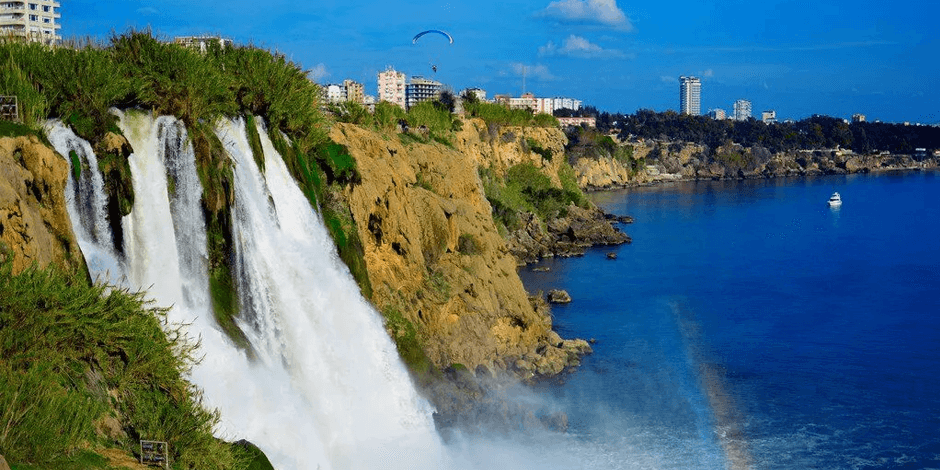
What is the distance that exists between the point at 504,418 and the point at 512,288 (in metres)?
7.43

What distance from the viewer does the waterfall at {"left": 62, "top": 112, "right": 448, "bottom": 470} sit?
1589 centimetres

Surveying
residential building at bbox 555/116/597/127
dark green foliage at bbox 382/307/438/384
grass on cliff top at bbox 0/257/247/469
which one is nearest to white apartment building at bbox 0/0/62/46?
dark green foliage at bbox 382/307/438/384

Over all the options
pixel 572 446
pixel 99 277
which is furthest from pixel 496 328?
pixel 99 277

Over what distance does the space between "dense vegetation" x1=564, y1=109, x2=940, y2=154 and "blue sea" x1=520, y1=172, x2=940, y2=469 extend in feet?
303

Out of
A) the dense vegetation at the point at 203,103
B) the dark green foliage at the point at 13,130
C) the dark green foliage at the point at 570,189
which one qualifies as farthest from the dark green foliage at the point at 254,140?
the dark green foliage at the point at 570,189

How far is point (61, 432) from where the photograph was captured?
11.0m

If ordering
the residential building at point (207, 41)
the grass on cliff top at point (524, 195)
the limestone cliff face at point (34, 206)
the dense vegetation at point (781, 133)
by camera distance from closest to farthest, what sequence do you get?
the limestone cliff face at point (34, 206) → the residential building at point (207, 41) → the grass on cliff top at point (524, 195) → the dense vegetation at point (781, 133)

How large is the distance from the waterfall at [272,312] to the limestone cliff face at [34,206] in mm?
794

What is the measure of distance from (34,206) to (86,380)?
2.88 metres

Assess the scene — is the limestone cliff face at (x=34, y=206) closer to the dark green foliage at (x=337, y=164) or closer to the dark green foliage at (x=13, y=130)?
the dark green foliage at (x=13, y=130)

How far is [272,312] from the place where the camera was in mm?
18547

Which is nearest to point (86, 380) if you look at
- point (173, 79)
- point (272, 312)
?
point (272, 312)

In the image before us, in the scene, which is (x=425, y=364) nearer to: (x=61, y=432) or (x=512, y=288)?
(x=512, y=288)

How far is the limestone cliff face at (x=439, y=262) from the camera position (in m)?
26.3
